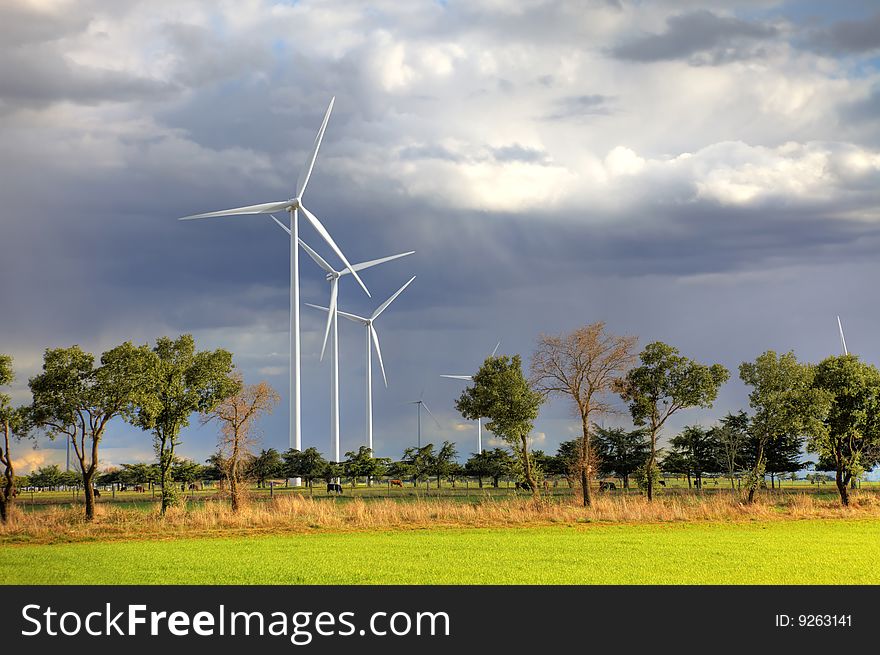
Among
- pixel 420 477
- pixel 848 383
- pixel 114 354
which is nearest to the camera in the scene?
pixel 114 354

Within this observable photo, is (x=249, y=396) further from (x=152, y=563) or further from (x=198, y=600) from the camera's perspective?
(x=198, y=600)

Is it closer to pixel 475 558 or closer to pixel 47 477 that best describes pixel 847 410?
pixel 475 558

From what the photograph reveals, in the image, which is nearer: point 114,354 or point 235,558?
point 235,558

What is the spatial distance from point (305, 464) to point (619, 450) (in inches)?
1409

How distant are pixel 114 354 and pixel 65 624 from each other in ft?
104

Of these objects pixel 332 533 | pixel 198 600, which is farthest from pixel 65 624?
pixel 332 533

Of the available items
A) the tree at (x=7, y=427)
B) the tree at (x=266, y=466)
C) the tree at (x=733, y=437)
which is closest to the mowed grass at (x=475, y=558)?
the tree at (x=7, y=427)

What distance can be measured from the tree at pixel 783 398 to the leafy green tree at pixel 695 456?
30.4 metres

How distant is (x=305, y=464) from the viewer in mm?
94375

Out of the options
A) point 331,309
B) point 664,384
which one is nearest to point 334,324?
point 331,309

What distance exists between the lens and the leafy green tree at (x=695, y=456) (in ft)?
295

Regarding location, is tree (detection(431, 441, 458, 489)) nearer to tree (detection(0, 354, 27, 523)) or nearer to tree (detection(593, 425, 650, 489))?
tree (detection(593, 425, 650, 489))

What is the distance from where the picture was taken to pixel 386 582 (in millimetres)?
22297

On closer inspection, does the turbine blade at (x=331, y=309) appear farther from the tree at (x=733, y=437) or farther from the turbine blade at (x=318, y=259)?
the tree at (x=733, y=437)
